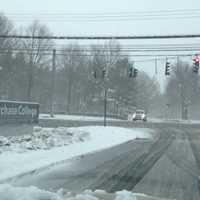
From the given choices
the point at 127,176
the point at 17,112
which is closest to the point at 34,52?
the point at 17,112

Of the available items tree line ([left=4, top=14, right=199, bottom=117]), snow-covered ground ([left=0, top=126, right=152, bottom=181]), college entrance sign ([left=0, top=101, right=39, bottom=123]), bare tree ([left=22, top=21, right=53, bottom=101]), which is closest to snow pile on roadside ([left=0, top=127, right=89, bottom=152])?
snow-covered ground ([left=0, top=126, right=152, bottom=181])

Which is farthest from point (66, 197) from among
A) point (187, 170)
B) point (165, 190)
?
point (187, 170)

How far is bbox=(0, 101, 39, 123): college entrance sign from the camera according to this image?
22.5 meters

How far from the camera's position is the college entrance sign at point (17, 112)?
2245 cm

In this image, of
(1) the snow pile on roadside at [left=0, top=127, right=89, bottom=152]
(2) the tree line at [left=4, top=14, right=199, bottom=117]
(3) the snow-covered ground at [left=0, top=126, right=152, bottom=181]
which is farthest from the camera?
(2) the tree line at [left=4, top=14, right=199, bottom=117]

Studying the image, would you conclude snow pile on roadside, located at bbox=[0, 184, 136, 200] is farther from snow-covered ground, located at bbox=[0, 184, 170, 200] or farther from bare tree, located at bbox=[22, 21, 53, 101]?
bare tree, located at bbox=[22, 21, 53, 101]

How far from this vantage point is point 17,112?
77.2 feet

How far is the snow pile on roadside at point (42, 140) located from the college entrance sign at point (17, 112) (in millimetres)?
912

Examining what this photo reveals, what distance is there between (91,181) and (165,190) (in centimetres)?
231

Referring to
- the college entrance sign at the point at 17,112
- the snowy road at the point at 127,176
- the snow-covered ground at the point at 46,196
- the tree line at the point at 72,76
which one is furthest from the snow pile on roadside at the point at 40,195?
the tree line at the point at 72,76

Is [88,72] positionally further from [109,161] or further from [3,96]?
[109,161]

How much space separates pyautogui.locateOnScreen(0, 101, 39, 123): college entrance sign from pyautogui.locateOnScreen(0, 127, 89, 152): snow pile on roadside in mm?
912

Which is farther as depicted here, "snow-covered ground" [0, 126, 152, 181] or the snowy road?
"snow-covered ground" [0, 126, 152, 181]

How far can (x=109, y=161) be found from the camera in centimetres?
1912
